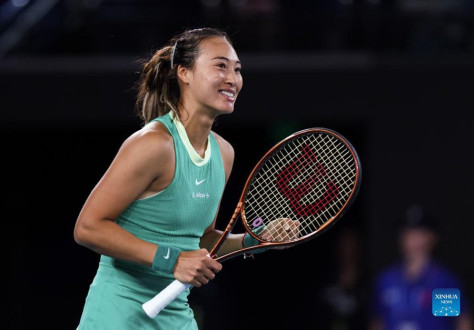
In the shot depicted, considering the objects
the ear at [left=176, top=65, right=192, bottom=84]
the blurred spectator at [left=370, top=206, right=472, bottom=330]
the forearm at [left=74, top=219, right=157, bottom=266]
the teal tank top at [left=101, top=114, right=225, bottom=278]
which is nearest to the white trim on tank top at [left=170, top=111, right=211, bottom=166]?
the teal tank top at [left=101, top=114, right=225, bottom=278]

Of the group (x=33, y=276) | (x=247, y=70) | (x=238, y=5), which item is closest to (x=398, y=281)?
(x=247, y=70)

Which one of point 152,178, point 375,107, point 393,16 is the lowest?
point 152,178

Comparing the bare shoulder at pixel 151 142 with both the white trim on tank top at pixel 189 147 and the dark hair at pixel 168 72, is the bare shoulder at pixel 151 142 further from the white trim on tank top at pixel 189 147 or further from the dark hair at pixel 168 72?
the dark hair at pixel 168 72

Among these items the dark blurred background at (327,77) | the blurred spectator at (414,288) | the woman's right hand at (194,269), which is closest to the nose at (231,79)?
the woman's right hand at (194,269)

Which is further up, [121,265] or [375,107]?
[375,107]

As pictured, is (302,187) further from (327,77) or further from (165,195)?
(327,77)

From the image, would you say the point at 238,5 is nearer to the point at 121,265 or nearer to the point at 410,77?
the point at 410,77

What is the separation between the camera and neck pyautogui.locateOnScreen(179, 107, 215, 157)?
2.80 metres

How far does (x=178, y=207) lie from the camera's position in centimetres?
269

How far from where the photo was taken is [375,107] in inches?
243

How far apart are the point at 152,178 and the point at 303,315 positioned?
16.6 ft

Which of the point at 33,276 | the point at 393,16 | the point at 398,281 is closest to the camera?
the point at 398,281

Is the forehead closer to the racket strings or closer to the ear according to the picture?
the ear

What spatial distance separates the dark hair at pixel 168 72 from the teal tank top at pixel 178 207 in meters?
0.15
